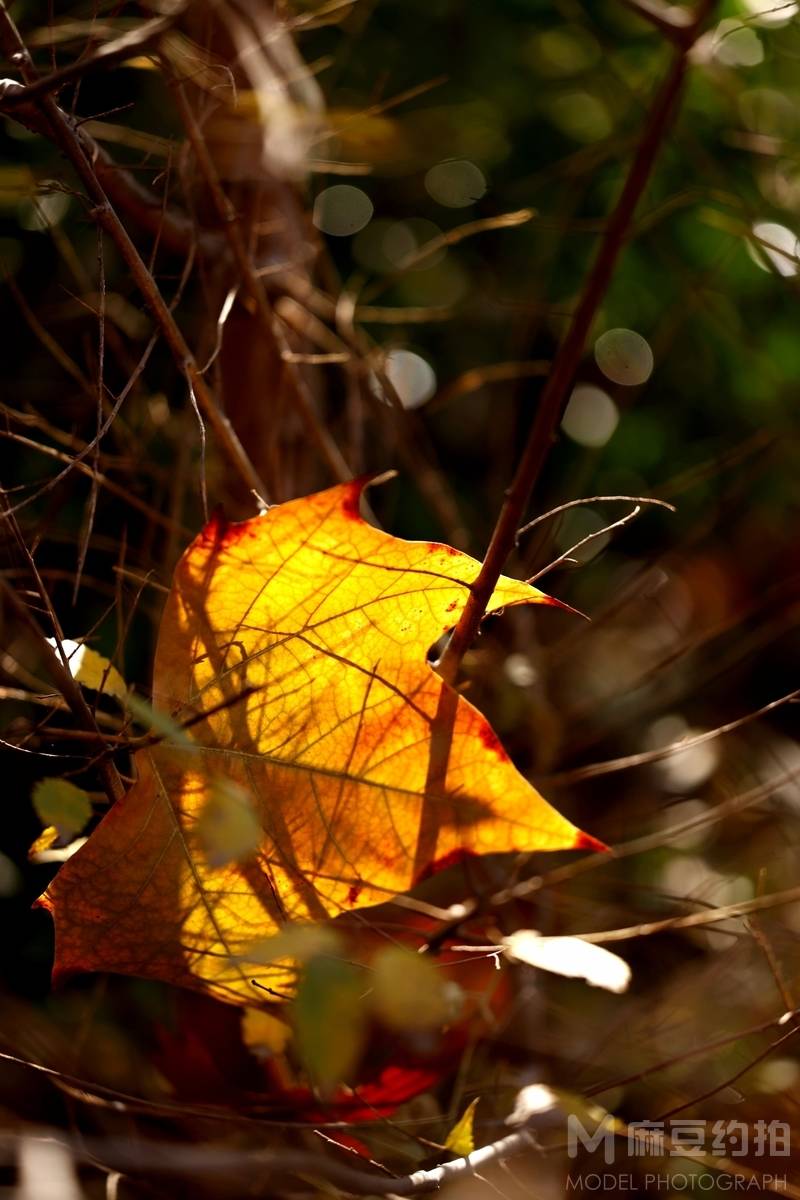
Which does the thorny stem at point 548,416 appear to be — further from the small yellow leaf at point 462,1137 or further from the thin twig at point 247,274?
the thin twig at point 247,274

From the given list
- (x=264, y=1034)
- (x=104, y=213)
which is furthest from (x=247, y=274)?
(x=264, y=1034)

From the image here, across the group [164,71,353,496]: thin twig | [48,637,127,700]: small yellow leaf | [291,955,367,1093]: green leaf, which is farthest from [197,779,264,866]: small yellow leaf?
[164,71,353,496]: thin twig

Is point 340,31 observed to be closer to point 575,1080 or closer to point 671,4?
point 671,4

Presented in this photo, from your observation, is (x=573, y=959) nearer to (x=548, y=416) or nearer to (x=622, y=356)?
(x=548, y=416)

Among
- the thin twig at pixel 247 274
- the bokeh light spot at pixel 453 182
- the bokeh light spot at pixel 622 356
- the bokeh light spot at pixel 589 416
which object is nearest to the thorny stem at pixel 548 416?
the thin twig at pixel 247 274

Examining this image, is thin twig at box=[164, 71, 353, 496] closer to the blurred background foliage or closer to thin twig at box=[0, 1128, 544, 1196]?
the blurred background foliage

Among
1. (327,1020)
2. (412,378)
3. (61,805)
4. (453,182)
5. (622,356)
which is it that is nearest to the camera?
(327,1020)

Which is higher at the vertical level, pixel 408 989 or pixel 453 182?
pixel 453 182
